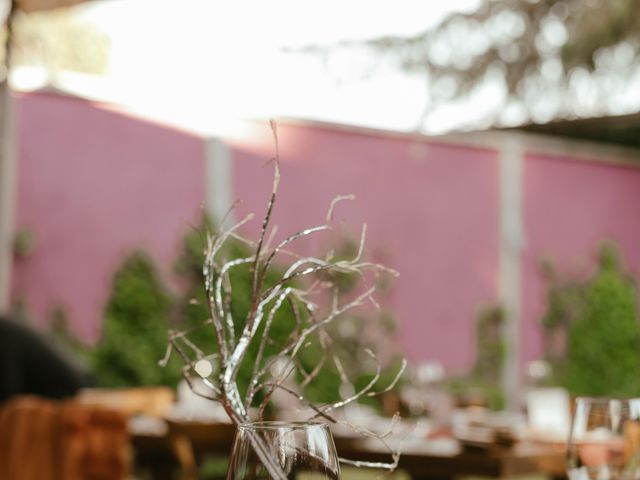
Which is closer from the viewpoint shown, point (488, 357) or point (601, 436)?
point (601, 436)

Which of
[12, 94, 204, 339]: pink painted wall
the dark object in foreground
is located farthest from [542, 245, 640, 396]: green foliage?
the dark object in foreground

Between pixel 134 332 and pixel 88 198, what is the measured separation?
0.85 m

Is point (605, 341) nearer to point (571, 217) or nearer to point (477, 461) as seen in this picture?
point (571, 217)

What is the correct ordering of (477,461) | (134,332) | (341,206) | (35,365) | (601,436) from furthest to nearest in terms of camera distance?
(341,206)
(134,332)
(35,365)
(477,461)
(601,436)

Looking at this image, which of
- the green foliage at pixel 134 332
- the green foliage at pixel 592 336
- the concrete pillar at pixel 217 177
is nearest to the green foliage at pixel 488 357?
the green foliage at pixel 592 336

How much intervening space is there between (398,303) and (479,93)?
3.09 meters

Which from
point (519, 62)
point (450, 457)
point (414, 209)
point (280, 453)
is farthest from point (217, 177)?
point (280, 453)

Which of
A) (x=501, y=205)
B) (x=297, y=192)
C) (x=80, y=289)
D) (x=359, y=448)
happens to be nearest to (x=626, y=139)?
(x=501, y=205)

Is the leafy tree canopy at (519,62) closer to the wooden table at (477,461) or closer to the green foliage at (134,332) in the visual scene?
the green foliage at (134,332)

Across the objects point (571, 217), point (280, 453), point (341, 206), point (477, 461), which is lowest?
point (477, 461)

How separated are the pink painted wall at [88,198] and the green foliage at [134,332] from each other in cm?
8

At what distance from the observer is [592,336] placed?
7980 mm

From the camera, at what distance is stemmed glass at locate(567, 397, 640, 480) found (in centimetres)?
112

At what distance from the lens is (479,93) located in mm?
9781
